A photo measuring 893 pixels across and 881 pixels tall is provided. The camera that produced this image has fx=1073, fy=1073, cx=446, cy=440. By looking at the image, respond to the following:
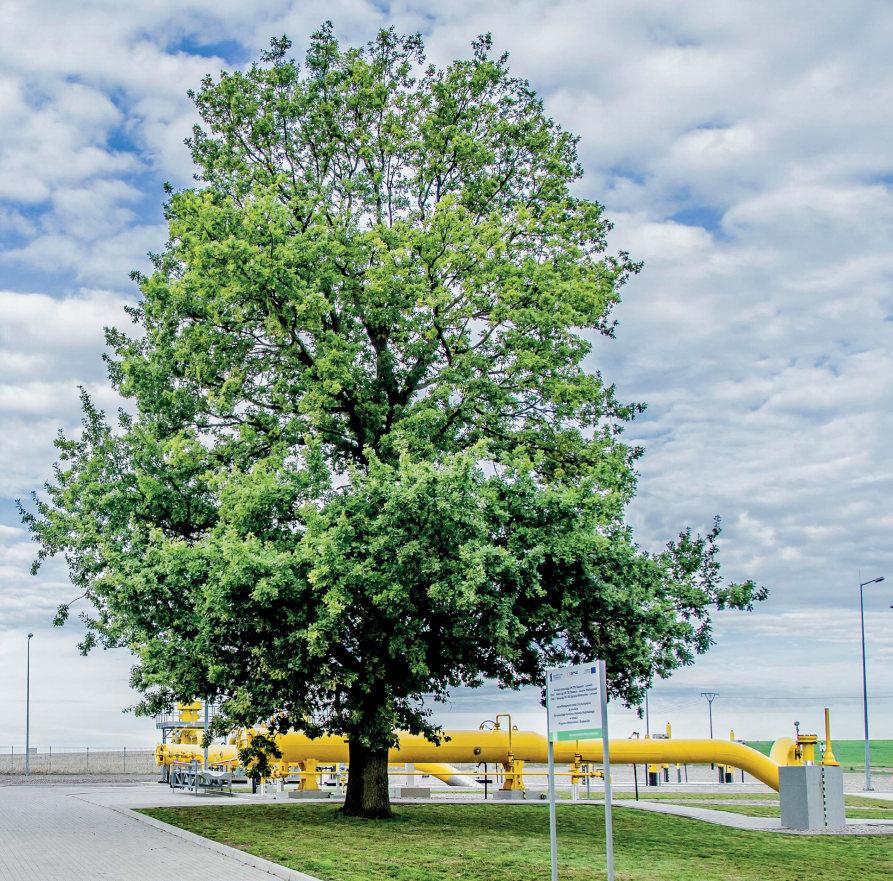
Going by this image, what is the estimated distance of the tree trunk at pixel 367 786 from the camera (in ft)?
74.2

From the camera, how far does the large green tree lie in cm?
1961

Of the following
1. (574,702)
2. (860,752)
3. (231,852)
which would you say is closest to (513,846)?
(231,852)

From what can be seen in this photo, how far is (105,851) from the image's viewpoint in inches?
639

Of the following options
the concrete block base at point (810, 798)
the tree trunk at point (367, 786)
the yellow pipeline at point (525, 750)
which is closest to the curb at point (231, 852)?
the tree trunk at point (367, 786)

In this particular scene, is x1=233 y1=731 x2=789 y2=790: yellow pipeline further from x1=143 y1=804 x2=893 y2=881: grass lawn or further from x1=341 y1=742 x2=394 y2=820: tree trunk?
x1=341 y1=742 x2=394 y2=820: tree trunk

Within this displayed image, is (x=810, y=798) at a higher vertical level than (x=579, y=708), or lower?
lower

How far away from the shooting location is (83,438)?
79.8 feet

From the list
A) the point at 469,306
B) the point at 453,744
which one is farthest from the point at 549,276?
the point at 453,744

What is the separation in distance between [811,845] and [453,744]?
13.5 m

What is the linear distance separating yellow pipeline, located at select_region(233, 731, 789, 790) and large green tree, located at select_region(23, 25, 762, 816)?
8.29 meters

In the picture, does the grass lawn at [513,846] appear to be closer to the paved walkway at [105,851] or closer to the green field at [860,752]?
the paved walkway at [105,851]

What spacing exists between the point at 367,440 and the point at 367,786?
7398 millimetres

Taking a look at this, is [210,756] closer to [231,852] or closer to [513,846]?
[513,846]

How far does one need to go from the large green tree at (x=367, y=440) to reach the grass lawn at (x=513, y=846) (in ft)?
6.38
